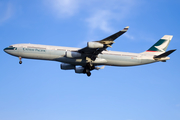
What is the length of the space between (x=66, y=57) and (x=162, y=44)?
2161 centimetres

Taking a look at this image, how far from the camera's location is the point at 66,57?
45781 mm

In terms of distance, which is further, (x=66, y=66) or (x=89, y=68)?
(x=66, y=66)

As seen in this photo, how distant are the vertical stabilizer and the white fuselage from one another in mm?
3258

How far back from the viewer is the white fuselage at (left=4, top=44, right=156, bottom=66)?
152ft

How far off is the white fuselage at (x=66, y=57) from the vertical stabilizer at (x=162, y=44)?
128 inches

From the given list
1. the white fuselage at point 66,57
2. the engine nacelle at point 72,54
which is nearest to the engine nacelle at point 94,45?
the engine nacelle at point 72,54

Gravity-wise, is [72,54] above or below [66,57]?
above

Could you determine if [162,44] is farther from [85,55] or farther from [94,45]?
[94,45]

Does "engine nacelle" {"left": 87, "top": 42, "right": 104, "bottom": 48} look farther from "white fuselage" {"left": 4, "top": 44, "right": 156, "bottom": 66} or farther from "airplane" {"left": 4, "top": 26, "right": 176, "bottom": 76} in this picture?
"white fuselage" {"left": 4, "top": 44, "right": 156, "bottom": 66}

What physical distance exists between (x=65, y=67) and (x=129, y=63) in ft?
44.6

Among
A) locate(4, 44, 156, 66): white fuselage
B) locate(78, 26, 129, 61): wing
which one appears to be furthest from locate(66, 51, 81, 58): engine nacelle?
locate(78, 26, 129, 61): wing

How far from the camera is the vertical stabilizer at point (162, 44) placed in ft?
171

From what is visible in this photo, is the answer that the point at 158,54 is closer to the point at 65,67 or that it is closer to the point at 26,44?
the point at 65,67

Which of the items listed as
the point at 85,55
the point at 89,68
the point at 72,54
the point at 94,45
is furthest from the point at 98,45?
the point at 89,68
